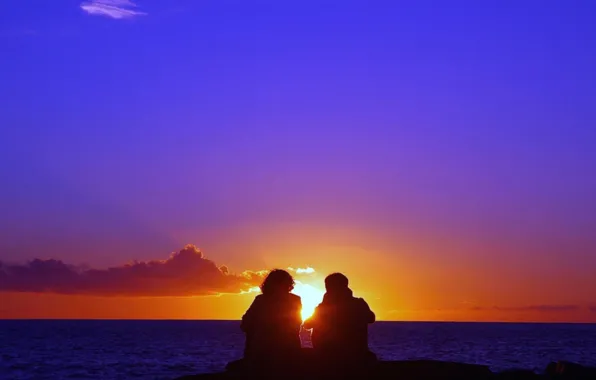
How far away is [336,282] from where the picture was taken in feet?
67.9

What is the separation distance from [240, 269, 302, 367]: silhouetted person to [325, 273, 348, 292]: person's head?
1387 mm

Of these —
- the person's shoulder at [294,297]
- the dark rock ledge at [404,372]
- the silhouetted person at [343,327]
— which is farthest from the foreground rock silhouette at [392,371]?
the person's shoulder at [294,297]

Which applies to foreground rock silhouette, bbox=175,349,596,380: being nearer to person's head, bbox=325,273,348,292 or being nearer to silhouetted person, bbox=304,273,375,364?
silhouetted person, bbox=304,273,375,364

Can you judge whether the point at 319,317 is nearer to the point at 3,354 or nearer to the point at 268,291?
the point at 268,291

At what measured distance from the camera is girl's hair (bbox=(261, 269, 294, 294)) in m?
19.5

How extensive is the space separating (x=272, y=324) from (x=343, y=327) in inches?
76.7

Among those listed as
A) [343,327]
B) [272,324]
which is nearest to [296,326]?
[272,324]

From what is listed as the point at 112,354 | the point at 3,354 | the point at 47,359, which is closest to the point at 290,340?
the point at 47,359

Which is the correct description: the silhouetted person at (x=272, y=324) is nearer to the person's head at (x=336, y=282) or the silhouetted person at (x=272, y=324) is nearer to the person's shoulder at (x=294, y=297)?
the person's shoulder at (x=294, y=297)

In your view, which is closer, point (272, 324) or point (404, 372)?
point (272, 324)

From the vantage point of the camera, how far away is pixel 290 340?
64.2ft

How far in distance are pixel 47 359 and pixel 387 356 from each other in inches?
1267

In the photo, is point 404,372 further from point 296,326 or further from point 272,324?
point 272,324

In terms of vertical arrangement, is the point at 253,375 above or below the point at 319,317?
below
